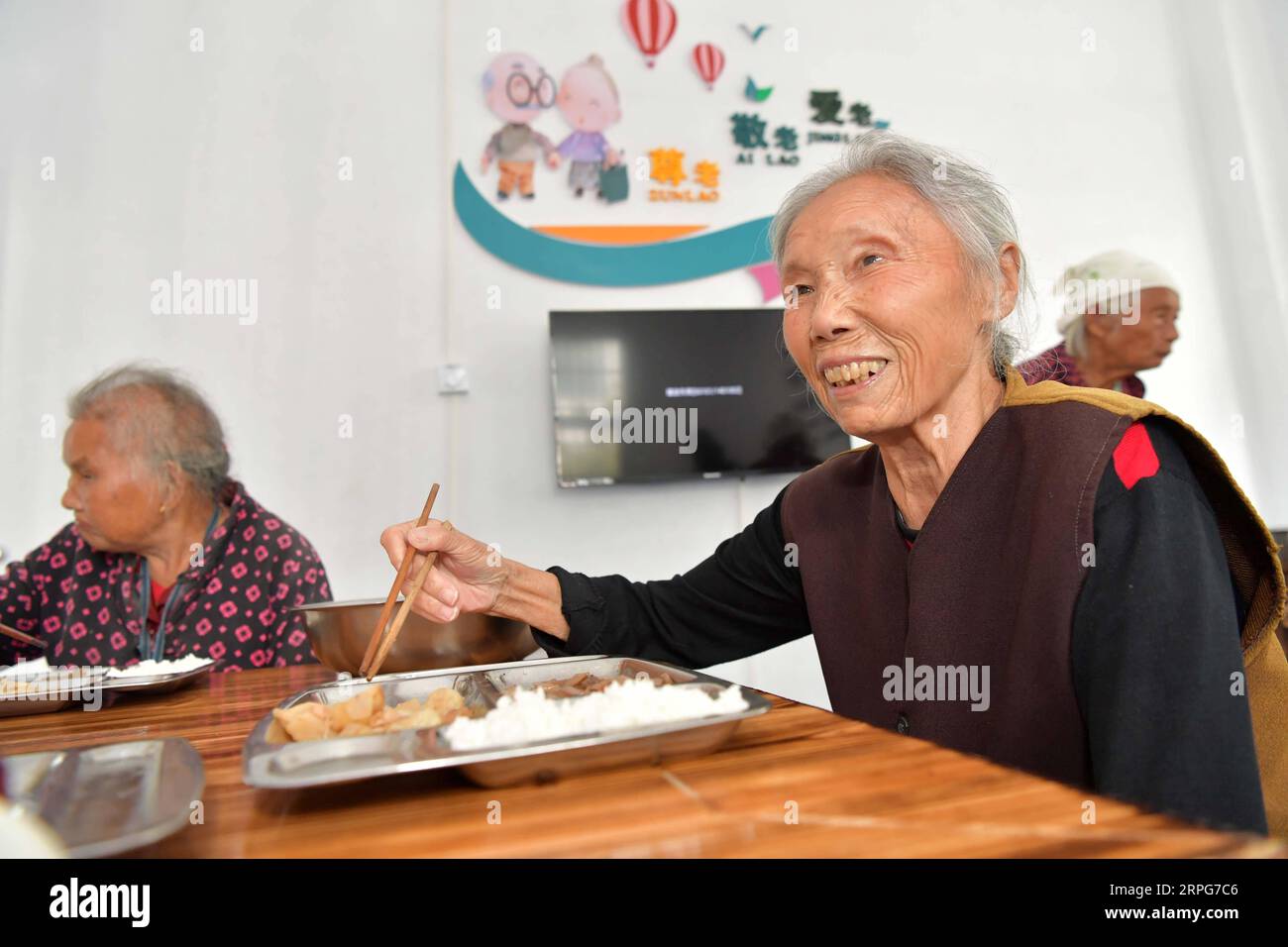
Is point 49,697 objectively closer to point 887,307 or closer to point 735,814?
point 735,814

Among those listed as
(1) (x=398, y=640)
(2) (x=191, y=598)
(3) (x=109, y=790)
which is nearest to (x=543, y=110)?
(2) (x=191, y=598)

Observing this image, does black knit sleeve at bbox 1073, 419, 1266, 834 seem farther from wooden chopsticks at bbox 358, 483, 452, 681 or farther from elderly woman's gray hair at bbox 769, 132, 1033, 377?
wooden chopsticks at bbox 358, 483, 452, 681

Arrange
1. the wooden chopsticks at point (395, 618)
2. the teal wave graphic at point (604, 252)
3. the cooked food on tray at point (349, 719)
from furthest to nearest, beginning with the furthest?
the teal wave graphic at point (604, 252)
the wooden chopsticks at point (395, 618)
the cooked food on tray at point (349, 719)

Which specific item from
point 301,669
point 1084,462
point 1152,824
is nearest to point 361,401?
point 301,669

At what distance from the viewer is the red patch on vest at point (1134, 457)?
3.22 feet

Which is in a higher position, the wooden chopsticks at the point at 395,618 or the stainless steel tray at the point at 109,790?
the wooden chopsticks at the point at 395,618

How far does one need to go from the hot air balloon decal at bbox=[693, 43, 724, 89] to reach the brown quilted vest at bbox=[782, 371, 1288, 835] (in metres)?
3.23

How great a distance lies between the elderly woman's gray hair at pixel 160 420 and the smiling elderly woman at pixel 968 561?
1376 mm

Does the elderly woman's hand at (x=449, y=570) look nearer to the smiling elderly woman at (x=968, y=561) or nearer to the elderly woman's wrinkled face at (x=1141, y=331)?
the smiling elderly woman at (x=968, y=561)

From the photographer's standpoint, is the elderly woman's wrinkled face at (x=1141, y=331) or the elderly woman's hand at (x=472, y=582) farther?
the elderly woman's wrinkled face at (x=1141, y=331)

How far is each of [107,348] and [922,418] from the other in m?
3.57

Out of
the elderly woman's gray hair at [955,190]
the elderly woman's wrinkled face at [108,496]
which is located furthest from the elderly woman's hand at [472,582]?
the elderly woman's wrinkled face at [108,496]

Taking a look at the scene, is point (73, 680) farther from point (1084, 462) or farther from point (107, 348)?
point (107, 348)

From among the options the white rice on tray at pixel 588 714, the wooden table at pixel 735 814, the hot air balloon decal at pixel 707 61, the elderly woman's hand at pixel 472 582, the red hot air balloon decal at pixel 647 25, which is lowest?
the wooden table at pixel 735 814
